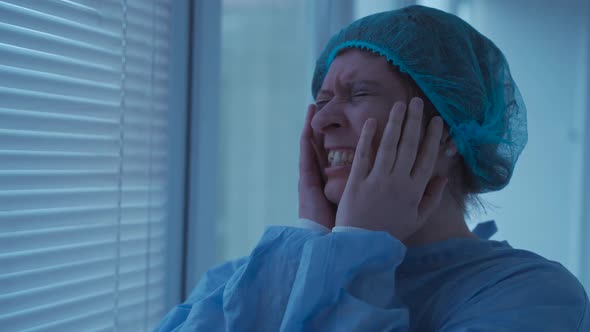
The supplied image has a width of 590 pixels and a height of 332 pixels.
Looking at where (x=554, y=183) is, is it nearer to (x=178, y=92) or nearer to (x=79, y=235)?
(x=178, y=92)

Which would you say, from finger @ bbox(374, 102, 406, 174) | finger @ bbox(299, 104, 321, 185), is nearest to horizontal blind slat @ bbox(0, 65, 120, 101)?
finger @ bbox(299, 104, 321, 185)

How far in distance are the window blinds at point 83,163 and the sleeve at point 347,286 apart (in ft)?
1.95

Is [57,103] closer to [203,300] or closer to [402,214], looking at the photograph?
[203,300]

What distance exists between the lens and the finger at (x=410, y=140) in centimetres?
99

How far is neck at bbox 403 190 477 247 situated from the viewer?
1128mm

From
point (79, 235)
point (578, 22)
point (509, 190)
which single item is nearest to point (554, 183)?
point (509, 190)

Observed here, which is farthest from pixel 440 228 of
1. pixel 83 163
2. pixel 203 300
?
pixel 83 163

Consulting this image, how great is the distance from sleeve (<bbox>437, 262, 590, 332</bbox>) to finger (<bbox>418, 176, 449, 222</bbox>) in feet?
0.69

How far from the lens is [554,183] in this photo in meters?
1.84

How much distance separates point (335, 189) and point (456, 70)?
40cm

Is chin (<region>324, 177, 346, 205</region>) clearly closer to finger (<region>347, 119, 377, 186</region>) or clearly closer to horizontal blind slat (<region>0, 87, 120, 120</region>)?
finger (<region>347, 119, 377, 186</region>)

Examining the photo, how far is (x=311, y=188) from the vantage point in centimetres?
121

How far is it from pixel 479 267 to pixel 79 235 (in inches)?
38.6

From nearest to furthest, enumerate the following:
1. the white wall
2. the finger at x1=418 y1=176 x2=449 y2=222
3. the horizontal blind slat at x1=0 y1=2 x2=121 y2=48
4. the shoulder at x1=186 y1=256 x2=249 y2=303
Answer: the horizontal blind slat at x1=0 y1=2 x2=121 y2=48 → the finger at x1=418 y1=176 x2=449 y2=222 → the shoulder at x1=186 y1=256 x2=249 y2=303 → the white wall
